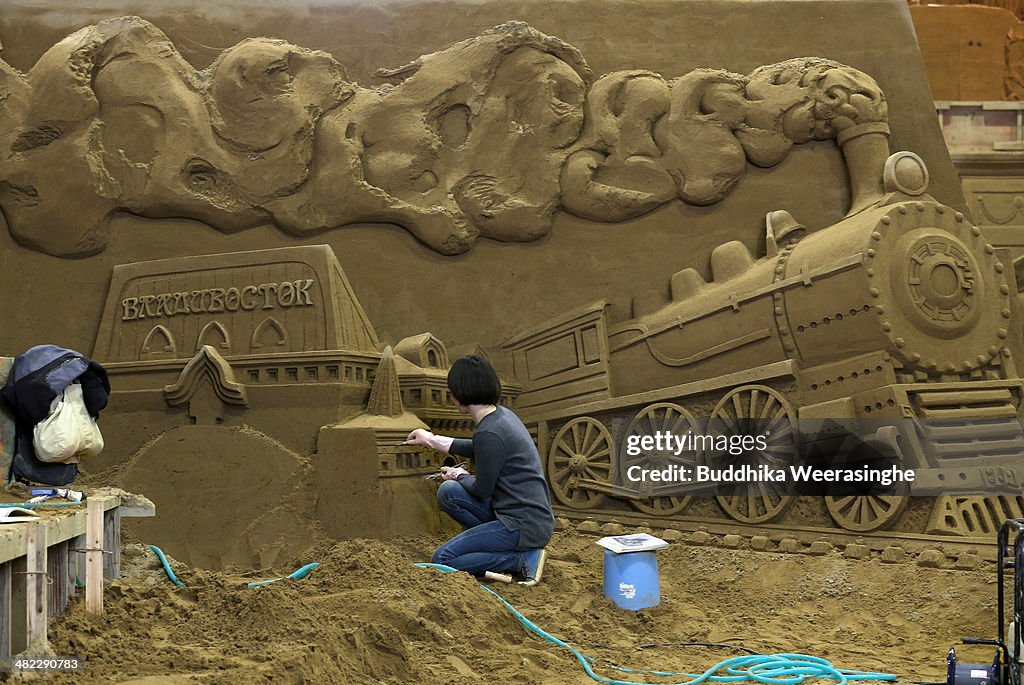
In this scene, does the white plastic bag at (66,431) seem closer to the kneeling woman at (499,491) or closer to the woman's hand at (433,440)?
the woman's hand at (433,440)

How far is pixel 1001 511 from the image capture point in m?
6.16

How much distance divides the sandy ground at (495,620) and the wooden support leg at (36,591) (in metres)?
0.15


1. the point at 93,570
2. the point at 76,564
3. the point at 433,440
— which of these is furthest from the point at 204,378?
the point at 93,570

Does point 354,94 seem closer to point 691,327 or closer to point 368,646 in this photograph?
point 691,327

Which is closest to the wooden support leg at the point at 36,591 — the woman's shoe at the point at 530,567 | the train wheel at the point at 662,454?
the woman's shoe at the point at 530,567

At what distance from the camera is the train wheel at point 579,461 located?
699 centimetres

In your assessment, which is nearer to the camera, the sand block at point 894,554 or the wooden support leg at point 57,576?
the wooden support leg at point 57,576

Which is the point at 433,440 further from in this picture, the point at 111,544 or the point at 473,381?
the point at 111,544

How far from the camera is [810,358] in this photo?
659 centimetres

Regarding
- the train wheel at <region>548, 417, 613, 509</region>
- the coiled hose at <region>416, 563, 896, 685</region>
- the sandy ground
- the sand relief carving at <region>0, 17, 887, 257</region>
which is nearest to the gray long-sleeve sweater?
the sandy ground

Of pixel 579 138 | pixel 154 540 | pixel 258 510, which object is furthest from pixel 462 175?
pixel 154 540

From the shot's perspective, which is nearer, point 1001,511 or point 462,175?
point 1001,511

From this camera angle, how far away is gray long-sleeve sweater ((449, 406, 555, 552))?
5172mm

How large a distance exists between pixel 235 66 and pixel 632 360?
3.62 meters
